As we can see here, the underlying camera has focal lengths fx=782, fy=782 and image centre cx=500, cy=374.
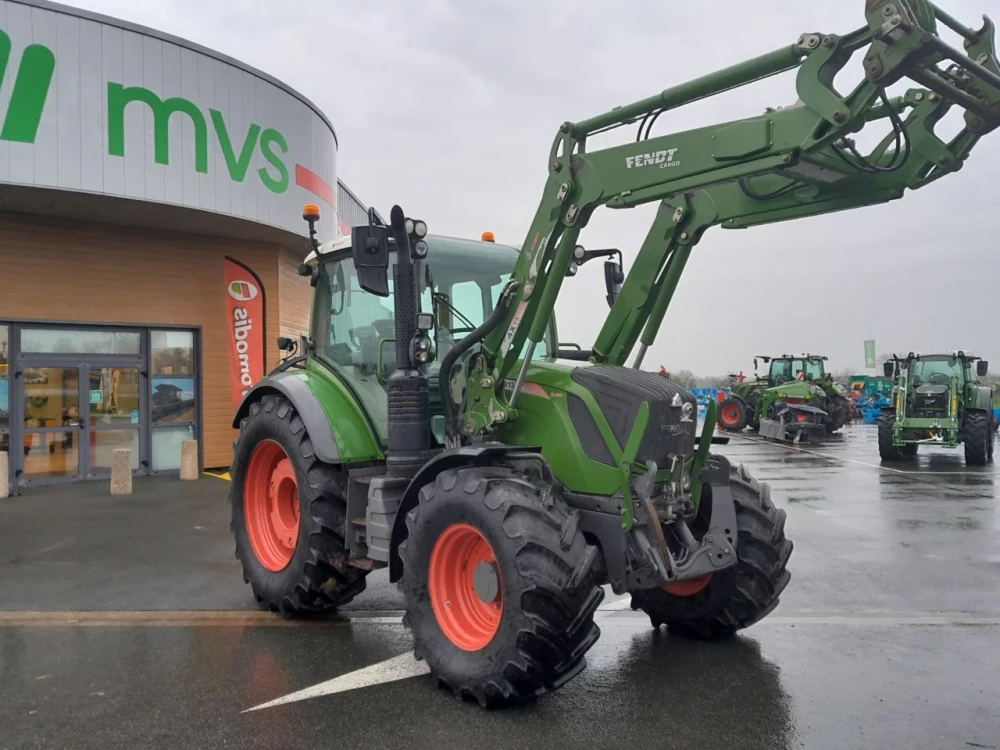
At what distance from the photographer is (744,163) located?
379 cm

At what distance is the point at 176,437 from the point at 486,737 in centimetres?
1113

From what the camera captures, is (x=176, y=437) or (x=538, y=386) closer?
(x=538, y=386)

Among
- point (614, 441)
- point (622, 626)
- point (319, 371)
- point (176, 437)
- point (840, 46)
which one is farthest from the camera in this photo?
point (176, 437)

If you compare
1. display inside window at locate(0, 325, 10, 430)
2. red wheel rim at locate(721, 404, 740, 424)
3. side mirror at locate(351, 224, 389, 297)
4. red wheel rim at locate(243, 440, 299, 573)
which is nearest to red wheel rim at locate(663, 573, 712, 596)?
side mirror at locate(351, 224, 389, 297)

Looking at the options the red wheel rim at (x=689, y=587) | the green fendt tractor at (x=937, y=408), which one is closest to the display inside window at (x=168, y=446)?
the red wheel rim at (x=689, y=587)

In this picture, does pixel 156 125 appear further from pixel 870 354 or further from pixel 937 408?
pixel 870 354

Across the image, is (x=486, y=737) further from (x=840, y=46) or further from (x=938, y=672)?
(x=840, y=46)

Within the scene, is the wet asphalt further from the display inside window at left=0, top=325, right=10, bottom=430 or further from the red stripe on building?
the red stripe on building

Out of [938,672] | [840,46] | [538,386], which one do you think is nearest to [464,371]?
[538,386]

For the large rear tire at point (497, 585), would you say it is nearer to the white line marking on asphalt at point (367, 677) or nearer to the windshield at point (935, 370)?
the white line marking on asphalt at point (367, 677)

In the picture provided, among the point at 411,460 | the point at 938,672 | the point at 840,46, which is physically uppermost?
the point at 840,46

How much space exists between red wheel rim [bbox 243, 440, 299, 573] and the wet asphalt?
0.44m

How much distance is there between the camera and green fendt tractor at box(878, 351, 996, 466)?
1598cm

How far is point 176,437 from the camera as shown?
43.5 feet
